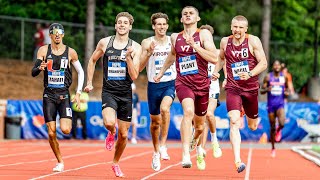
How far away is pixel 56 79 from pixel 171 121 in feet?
59.9

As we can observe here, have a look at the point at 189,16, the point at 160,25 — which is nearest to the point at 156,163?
the point at 160,25

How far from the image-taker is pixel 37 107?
116 ft

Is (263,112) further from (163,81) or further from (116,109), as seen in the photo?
(116,109)

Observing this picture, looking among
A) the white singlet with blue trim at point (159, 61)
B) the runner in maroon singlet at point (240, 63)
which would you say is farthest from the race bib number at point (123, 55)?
the white singlet with blue trim at point (159, 61)

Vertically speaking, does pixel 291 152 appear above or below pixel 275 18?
below

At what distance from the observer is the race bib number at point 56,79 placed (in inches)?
700

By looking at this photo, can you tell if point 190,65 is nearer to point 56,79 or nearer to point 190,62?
point 190,62

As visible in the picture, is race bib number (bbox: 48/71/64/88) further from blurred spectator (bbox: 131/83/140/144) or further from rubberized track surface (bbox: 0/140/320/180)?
blurred spectator (bbox: 131/83/140/144)

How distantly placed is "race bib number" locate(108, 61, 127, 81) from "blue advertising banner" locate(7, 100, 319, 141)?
1866 centimetres

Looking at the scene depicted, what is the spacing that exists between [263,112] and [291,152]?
8716 mm

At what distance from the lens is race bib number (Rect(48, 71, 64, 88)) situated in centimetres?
1778

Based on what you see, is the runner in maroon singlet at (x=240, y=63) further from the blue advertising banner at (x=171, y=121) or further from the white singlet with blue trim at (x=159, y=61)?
the blue advertising banner at (x=171, y=121)

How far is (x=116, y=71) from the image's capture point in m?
16.5

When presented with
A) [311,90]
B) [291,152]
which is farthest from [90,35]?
[291,152]
